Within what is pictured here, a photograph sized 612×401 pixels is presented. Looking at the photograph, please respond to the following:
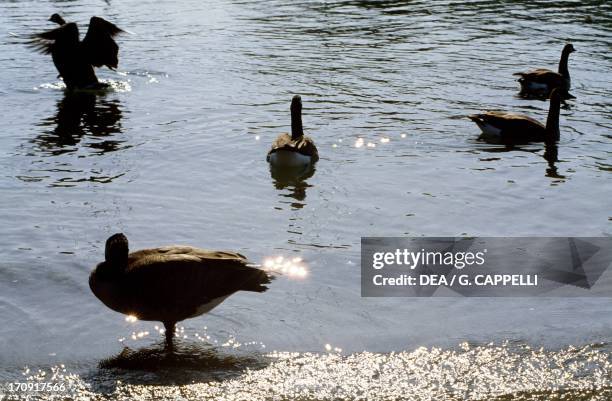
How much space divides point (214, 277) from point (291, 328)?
3.64 feet

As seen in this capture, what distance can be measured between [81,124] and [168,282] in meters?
11.0

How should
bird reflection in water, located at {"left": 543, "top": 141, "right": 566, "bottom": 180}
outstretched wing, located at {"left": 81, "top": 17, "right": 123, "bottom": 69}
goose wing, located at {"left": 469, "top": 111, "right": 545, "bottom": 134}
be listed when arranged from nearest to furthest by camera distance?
bird reflection in water, located at {"left": 543, "top": 141, "right": 566, "bottom": 180} → goose wing, located at {"left": 469, "top": 111, "right": 545, "bottom": 134} → outstretched wing, located at {"left": 81, "top": 17, "right": 123, "bottom": 69}

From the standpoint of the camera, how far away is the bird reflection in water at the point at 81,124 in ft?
55.8

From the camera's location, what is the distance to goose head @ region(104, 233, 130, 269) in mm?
8742

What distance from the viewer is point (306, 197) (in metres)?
14.2

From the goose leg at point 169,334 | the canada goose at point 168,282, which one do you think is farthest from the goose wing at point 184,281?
the goose leg at point 169,334

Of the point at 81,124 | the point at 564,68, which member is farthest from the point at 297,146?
the point at 564,68

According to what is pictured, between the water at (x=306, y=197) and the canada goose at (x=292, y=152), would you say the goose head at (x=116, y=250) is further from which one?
A: the canada goose at (x=292, y=152)

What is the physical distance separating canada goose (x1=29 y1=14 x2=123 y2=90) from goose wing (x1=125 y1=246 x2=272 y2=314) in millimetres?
13870

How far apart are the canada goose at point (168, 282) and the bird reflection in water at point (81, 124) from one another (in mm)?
8086

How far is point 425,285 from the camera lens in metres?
10.5

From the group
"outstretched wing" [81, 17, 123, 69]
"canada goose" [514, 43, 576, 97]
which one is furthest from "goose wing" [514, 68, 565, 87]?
"outstretched wing" [81, 17, 123, 69]

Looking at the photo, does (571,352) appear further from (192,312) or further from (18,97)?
(18,97)

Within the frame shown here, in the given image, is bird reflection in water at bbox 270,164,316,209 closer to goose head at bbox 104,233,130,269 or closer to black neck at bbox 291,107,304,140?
black neck at bbox 291,107,304,140
